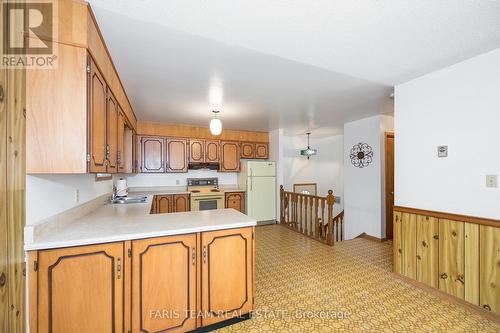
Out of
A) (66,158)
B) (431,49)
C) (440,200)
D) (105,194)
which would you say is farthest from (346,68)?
(105,194)

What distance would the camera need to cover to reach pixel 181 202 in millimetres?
4742

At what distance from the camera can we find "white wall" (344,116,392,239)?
411cm

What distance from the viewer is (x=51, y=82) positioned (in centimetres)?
133

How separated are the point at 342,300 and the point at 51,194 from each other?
109 inches

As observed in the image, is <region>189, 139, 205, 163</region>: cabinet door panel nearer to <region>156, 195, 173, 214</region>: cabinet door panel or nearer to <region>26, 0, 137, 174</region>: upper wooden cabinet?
<region>156, 195, 173, 214</region>: cabinet door panel

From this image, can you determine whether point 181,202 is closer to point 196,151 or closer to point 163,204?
point 163,204

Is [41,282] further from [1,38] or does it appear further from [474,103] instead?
[474,103]

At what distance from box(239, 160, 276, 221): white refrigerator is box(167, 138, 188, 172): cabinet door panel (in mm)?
1422

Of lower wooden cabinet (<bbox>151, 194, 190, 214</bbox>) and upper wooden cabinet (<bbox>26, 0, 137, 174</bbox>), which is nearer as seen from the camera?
upper wooden cabinet (<bbox>26, 0, 137, 174</bbox>)

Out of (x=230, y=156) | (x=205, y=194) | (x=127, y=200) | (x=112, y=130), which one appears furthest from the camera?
(x=230, y=156)

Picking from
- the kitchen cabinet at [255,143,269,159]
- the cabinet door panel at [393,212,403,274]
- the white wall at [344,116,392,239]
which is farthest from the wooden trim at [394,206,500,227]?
the kitchen cabinet at [255,143,269,159]

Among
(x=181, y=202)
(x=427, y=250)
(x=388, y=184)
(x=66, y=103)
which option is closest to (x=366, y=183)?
(x=388, y=184)

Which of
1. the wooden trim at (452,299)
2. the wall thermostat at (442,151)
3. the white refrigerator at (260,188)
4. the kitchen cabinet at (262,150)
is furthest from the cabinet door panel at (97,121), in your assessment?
the kitchen cabinet at (262,150)

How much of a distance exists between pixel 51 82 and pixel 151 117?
3.11m
